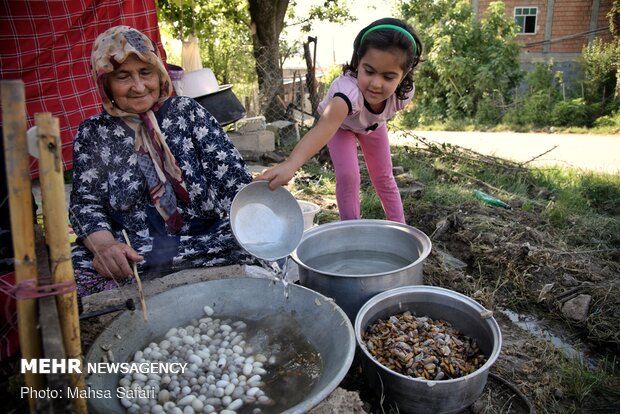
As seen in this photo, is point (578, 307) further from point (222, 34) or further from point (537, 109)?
point (222, 34)

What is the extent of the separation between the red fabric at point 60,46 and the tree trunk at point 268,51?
3.12 metres

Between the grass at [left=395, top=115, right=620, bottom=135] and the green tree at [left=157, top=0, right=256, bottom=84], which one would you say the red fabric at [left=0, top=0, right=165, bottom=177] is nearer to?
the green tree at [left=157, top=0, right=256, bottom=84]

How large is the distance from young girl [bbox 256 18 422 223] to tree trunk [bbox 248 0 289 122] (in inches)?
184

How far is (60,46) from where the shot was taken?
13.1 feet

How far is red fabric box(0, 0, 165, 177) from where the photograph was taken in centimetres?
373

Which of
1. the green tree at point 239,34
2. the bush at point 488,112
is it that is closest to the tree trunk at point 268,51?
the green tree at point 239,34

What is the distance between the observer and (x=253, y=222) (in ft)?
6.57

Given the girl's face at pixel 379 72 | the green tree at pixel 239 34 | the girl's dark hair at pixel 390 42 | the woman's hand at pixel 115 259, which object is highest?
the green tree at pixel 239 34

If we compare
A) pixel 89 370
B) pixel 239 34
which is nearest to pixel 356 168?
pixel 89 370

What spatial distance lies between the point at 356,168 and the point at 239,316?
152 centimetres

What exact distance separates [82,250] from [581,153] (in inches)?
297

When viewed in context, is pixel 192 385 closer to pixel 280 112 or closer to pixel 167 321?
pixel 167 321

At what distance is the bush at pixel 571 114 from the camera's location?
9.92 m

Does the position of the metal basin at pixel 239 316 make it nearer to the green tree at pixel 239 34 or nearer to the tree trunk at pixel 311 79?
the green tree at pixel 239 34
